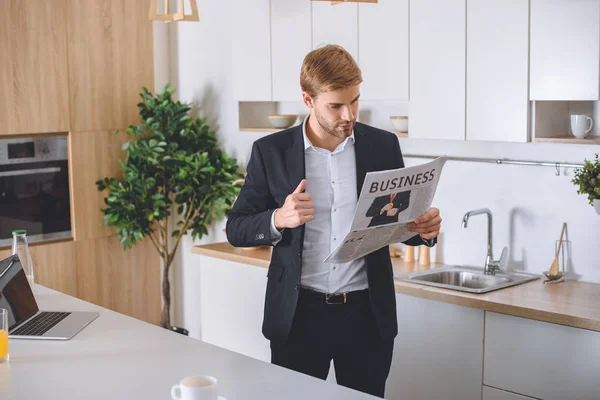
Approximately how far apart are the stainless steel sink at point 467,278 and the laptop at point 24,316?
1.45 metres

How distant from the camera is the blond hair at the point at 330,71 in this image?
2428 mm

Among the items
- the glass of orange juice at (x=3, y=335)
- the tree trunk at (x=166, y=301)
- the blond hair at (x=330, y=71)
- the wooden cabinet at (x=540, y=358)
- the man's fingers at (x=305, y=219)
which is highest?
the blond hair at (x=330, y=71)

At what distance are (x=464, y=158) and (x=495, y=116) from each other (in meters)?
0.46

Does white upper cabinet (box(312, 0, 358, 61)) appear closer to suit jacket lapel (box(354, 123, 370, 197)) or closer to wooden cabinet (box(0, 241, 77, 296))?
suit jacket lapel (box(354, 123, 370, 197))

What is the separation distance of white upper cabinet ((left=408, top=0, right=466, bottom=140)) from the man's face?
1012 millimetres

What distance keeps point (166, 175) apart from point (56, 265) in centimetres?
84

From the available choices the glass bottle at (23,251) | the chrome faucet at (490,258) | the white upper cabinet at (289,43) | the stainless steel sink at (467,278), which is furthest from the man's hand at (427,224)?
the white upper cabinet at (289,43)

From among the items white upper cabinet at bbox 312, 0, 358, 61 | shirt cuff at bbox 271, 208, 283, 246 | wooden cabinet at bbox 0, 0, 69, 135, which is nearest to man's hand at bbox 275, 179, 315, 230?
shirt cuff at bbox 271, 208, 283, 246

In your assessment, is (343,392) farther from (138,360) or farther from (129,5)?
(129,5)

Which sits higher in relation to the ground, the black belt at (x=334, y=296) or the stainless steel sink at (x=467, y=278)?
the black belt at (x=334, y=296)

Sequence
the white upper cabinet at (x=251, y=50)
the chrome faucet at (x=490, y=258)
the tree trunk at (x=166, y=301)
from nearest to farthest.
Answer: the chrome faucet at (x=490, y=258)
the white upper cabinet at (x=251, y=50)
the tree trunk at (x=166, y=301)

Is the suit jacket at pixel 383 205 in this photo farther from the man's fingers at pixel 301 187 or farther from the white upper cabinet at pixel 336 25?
the white upper cabinet at pixel 336 25

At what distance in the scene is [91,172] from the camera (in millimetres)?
4777

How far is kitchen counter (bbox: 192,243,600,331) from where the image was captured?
2.80m
